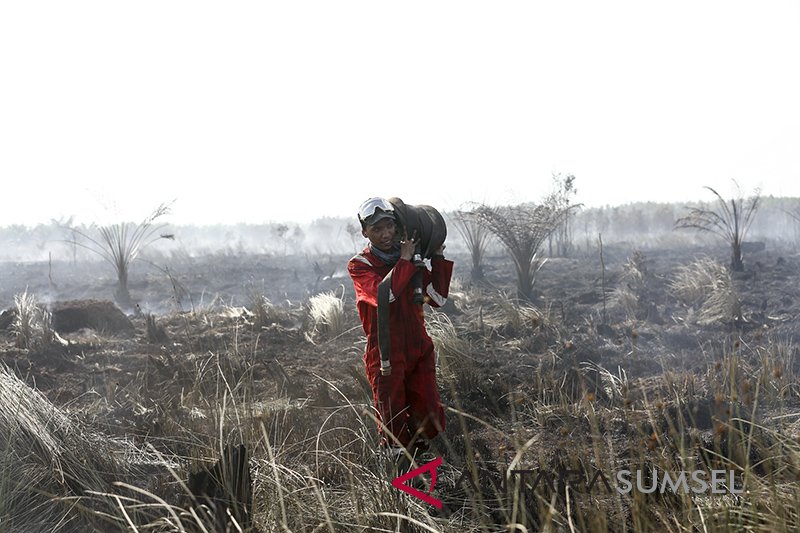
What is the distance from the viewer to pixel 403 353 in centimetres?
276

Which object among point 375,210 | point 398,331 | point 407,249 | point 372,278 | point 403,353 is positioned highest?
point 375,210

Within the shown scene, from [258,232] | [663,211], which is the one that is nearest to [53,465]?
[663,211]

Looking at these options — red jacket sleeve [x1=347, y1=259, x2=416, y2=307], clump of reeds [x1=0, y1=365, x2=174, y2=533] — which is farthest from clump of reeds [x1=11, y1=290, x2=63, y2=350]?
red jacket sleeve [x1=347, y1=259, x2=416, y2=307]

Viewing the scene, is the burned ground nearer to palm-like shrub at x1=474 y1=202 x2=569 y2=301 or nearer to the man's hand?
palm-like shrub at x1=474 y1=202 x2=569 y2=301

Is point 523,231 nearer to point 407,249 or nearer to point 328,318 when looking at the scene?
point 328,318

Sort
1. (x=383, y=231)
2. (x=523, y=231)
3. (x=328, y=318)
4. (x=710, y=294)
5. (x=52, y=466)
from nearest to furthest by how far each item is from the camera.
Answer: (x=52, y=466) → (x=383, y=231) → (x=328, y=318) → (x=710, y=294) → (x=523, y=231)

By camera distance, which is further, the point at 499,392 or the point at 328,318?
the point at 328,318

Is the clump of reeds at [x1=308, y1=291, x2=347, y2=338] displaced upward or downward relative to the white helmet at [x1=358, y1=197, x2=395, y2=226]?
downward

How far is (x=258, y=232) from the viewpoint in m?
49.2

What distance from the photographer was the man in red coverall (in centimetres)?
272

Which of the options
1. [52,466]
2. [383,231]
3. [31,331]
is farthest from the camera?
[31,331]

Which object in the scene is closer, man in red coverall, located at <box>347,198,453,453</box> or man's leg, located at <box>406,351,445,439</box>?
man in red coverall, located at <box>347,198,453,453</box>

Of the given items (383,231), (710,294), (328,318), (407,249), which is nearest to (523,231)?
(710,294)

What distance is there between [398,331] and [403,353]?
109 mm
